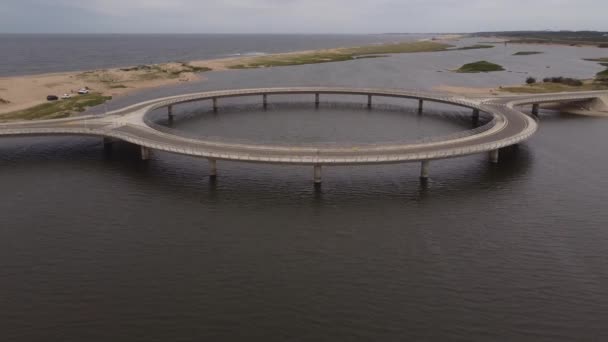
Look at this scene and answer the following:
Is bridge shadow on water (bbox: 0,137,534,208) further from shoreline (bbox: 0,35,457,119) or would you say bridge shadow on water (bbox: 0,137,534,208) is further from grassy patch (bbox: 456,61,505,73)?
grassy patch (bbox: 456,61,505,73)

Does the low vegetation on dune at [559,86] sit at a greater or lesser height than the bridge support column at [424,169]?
greater

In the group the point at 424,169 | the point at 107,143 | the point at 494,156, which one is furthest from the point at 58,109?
the point at 494,156

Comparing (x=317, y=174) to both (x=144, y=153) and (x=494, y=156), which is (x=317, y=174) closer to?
(x=144, y=153)

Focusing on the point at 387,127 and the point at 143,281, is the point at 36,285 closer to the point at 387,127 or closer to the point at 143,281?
the point at 143,281

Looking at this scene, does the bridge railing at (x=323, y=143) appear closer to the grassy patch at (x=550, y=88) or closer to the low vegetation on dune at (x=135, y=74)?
the grassy patch at (x=550, y=88)

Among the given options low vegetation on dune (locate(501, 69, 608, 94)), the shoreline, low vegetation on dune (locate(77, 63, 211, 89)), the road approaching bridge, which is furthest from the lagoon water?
low vegetation on dune (locate(77, 63, 211, 89))

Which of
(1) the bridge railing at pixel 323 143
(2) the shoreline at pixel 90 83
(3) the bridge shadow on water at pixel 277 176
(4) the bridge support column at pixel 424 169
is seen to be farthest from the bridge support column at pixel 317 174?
(2) the shoreline at pixel 90 83
